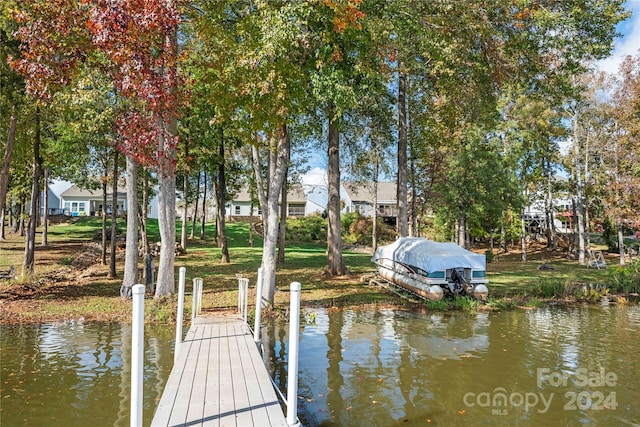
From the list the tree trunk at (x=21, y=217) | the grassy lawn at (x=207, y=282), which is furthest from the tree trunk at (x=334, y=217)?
the tree trunk at (x=21, y=217)

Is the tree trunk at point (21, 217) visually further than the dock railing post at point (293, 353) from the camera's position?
Yes

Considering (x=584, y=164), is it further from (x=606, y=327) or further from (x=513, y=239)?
(x=606, y=327)

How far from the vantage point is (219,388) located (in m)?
6.46

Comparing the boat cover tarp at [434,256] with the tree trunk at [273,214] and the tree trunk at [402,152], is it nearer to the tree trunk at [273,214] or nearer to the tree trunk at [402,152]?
the tree trunk at [402,152]

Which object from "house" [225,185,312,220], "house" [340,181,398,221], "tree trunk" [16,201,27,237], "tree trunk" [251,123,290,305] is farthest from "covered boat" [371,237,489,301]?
"house" [225,185,312,220]

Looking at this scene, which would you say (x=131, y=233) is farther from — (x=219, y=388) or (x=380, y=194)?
(x=380, y=194)

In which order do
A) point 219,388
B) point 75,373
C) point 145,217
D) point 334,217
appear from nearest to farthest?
point 219,388 < point 75,373 < point 334,217 < point 145,217

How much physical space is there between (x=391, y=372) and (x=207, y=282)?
12.7 m

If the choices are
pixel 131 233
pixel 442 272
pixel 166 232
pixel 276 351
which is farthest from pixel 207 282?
pixel 442 272

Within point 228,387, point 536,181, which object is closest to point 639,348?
point 228,387

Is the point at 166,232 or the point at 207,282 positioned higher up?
the point at 166,232

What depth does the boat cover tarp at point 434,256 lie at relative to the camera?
18.5 meters

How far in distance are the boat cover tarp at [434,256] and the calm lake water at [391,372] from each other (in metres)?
4.06

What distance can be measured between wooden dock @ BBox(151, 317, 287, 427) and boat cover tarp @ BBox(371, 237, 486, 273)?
36.0ft
